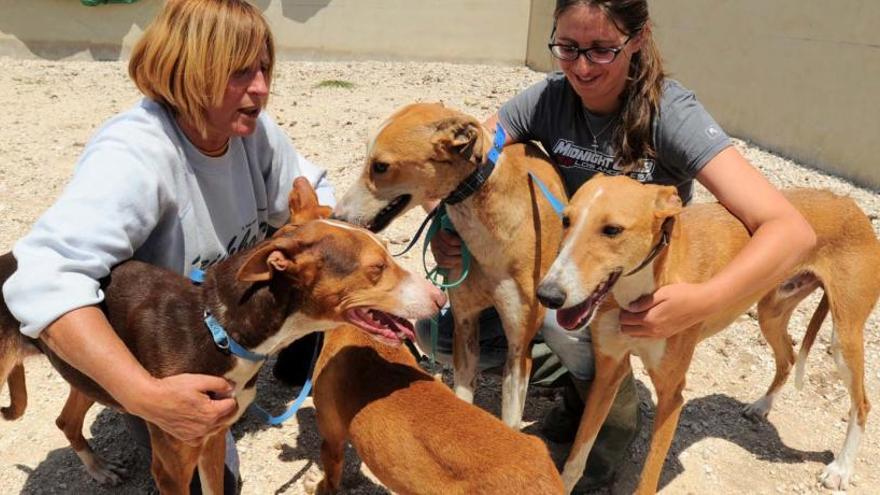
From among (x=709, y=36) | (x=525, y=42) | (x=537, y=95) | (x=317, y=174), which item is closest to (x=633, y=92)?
(x=537, y=95)

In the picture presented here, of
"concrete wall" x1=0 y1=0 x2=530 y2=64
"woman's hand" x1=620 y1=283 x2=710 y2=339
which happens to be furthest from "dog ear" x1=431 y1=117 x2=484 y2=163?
"concrete wall" x1=0 y1=0 x2=530 y2=64

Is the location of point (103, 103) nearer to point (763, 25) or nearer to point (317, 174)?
point (317, 174)

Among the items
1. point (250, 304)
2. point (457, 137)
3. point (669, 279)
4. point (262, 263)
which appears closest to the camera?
point (262, 263)

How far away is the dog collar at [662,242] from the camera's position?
9.02 feet

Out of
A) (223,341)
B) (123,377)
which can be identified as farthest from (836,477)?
(123,377)

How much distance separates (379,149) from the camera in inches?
127

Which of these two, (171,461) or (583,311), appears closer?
(583,311)

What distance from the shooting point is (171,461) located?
279 cm

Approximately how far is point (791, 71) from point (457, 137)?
7912 millimetres

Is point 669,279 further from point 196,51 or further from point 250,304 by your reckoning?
point 196,51

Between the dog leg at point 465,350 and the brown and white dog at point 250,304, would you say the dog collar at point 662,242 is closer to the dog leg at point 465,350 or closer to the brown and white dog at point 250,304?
the brown and white dog at point 250,304

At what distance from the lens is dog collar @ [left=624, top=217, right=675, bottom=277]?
9.02ft

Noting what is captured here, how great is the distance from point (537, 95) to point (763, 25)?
7.51 m

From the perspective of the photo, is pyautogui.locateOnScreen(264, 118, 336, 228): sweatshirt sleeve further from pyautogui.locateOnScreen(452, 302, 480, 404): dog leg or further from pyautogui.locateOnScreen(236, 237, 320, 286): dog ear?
pyautogui.locateOnScreen(236, 237, 320, 286): dog ear
